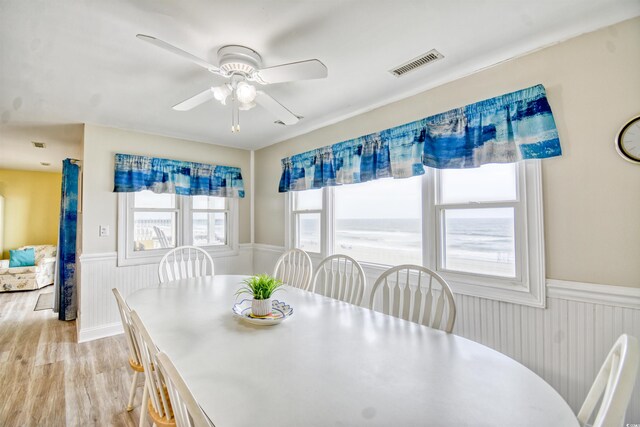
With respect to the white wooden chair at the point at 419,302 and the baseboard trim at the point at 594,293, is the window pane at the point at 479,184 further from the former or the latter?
the white wooden chair at the point at 419,302

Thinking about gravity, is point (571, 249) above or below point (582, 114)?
below

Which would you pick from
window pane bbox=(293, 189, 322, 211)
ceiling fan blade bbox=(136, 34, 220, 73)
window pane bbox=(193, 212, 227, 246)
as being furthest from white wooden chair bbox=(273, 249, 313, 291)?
window pane bbox=(193, 212, 227, 246)

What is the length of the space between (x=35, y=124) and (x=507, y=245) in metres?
4.88

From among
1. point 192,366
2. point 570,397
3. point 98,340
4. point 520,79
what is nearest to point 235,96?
point 192,366

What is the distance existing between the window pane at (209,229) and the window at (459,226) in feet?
6.13

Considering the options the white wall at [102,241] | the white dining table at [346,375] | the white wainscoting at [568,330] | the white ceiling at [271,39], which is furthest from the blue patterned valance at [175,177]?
the white wainscoting at [568,330]

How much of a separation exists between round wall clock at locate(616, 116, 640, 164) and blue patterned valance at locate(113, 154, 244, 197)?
4005 mm

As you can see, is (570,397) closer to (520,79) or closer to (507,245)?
(507,245)

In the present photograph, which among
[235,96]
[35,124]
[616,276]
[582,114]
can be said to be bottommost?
[616,276]

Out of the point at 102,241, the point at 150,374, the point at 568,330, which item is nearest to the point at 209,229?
the point at 102,241

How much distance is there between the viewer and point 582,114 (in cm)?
177

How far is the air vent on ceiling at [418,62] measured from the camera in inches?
79.5

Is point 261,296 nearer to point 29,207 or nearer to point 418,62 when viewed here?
point 418,62

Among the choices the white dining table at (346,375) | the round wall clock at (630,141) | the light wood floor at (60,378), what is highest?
the round wall clock at (630,141)
